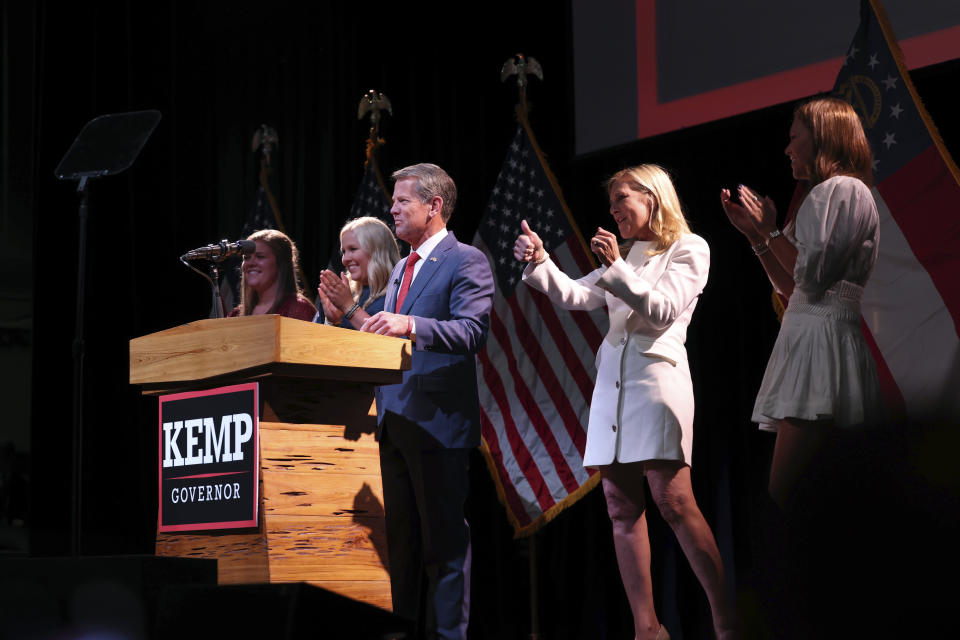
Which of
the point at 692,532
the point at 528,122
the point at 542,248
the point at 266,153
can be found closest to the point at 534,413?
the point at 528,122

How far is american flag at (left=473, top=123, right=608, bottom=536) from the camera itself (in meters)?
4.11

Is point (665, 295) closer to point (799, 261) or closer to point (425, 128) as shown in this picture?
point (799, 261)

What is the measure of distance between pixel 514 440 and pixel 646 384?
4.90 feet

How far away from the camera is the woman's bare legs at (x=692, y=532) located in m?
2.71

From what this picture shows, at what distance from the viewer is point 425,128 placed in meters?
5.16

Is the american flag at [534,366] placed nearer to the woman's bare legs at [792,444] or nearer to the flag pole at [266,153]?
the woman's bare legs at [792,444]

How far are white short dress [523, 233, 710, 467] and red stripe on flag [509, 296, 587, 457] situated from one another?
1.10 metres

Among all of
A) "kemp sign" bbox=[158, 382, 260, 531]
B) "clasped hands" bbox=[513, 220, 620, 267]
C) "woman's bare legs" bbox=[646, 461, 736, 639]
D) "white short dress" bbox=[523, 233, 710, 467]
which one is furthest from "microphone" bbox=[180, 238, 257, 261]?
"woman's bare legs" bbox=[646, 461, 736, 639]

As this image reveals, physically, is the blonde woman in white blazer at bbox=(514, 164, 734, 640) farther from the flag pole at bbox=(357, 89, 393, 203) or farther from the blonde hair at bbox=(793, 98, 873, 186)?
the flag pole at bbox=(357, 89, 393, 203)

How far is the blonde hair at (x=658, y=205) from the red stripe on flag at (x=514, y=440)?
1441mm

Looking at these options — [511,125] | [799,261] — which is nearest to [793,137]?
[799,261]

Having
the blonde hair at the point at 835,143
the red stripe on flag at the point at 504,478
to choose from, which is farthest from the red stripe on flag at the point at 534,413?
the blonde hair at the point at 835,143

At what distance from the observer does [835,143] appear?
2.71m

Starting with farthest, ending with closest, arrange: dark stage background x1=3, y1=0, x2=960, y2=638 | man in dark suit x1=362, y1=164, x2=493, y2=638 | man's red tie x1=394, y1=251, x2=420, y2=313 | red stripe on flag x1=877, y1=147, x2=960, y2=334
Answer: dark stage background x1=3, y1=0, x2=960, y2=638, man's red tie x1=394, y1=251, x2=420, y2=313, red stripe on flag x1=877, y1=147, x2=960, y2=334, man in dark suit x1=362, y1=164, x2=493, y2=638
